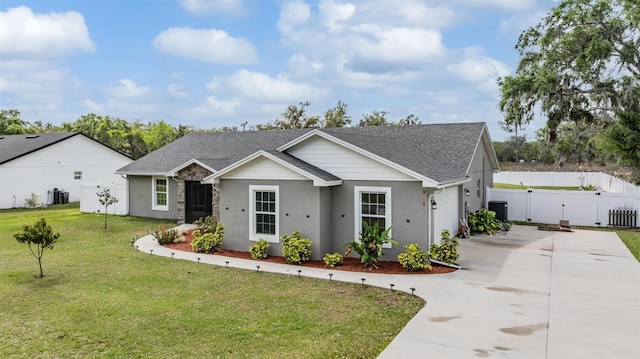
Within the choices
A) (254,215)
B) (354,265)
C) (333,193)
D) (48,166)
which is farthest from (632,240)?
(48,166)

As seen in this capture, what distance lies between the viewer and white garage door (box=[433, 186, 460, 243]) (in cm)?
1215

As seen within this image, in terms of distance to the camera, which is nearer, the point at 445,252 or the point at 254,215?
the point at 445,252

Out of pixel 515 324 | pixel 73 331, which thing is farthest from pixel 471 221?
pixel 73 331

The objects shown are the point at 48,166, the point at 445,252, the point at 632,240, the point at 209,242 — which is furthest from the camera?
the point at 48,166

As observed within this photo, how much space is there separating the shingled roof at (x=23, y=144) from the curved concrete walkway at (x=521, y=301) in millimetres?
18071

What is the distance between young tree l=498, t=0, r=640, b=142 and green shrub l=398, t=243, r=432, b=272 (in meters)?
13.4

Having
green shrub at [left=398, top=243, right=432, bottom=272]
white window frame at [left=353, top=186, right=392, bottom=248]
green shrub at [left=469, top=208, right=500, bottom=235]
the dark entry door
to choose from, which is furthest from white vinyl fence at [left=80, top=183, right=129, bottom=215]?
green shrub at [left=469, top=208, right=500, bottom=235]

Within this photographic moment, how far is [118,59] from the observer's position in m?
23.0

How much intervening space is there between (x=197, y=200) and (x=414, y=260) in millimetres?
11325

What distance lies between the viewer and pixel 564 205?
18703mm

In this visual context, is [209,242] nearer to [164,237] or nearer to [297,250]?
[164,237]

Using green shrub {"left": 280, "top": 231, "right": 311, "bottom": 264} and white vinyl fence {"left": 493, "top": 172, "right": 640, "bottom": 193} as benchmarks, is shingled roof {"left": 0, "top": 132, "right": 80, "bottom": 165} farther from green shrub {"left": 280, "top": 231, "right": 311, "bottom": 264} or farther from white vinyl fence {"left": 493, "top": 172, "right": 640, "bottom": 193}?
white vinyl fence {"left": 493, "top": 172, "right": 640, "bottom": 193}

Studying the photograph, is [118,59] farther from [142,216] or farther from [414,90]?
[414,90]

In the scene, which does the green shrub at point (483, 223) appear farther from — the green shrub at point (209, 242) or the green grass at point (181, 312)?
the green shrub at point (209, 242)
